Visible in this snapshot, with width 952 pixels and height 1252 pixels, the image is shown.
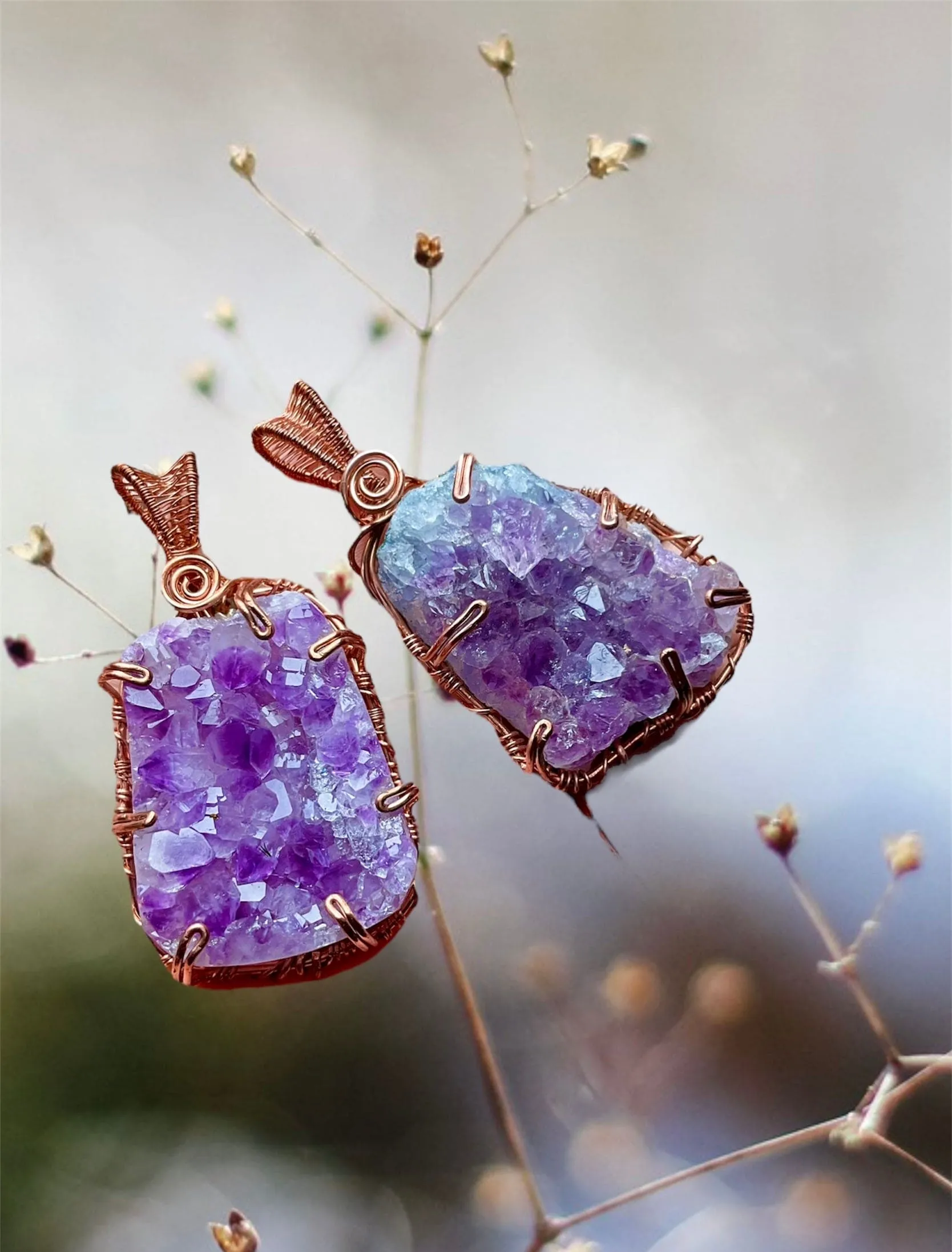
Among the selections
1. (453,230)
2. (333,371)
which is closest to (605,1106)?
(333,371)

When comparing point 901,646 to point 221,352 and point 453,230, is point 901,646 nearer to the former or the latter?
point 453,230

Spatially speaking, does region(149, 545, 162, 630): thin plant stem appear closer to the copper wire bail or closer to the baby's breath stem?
the copper wire bail

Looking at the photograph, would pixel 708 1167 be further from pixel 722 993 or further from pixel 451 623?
pixel 451 623

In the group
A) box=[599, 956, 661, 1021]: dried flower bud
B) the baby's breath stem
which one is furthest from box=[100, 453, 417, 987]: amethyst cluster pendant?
box=[599, 956, 661, 1021]: dried flower bud

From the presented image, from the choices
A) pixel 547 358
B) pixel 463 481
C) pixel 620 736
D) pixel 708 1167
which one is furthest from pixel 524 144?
pixel 708 1167

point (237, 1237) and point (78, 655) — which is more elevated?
point (78, 655)
